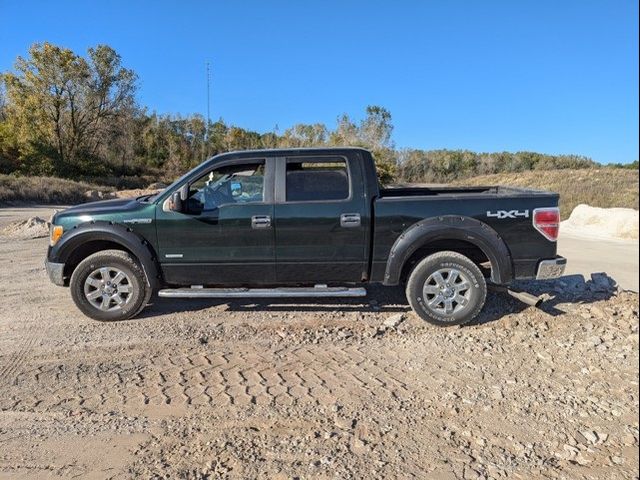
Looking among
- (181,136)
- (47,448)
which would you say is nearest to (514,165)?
(181,136)

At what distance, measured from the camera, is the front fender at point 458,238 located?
215 inches

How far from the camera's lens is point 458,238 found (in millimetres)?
5543

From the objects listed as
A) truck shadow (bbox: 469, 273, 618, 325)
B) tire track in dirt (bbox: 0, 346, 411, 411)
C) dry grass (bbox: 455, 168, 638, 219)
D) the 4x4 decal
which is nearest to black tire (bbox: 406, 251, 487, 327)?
truck shadow (bbox: 469, 273, 618, 325)

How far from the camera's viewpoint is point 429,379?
427cm

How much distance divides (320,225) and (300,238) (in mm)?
270

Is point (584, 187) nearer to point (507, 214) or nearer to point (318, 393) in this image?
point (507, 214)

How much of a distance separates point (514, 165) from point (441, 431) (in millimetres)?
55265

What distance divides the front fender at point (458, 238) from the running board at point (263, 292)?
65 centimetres

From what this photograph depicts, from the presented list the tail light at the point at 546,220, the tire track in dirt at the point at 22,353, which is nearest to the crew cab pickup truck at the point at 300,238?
the tail light at the point at 546,220

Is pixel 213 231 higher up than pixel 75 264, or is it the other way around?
pixel 213 231

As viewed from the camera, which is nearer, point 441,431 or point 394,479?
point 394,479

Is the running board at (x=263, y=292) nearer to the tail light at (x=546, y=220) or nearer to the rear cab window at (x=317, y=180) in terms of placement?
the rear cab window at (x=317, y=180)

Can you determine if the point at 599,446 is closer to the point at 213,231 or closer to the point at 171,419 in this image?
the point at 171,419

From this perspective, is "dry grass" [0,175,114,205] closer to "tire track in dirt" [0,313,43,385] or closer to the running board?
"tire track in dirt" [0,313,43,385]
